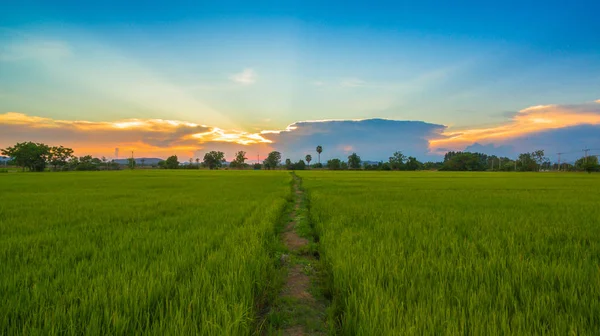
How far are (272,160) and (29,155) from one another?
108 meters

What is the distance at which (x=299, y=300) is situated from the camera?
10.0ft

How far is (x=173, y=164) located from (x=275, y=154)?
199 ft

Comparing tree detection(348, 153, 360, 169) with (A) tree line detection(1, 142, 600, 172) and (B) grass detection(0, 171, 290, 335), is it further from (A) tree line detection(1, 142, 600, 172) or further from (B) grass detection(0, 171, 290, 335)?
(B) grass detection(0, 171, 290, 335)

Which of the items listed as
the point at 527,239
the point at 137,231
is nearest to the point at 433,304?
the point at 527,239

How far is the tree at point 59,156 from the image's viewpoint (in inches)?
4214

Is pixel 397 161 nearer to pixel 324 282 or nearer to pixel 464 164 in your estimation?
pixel 464 164

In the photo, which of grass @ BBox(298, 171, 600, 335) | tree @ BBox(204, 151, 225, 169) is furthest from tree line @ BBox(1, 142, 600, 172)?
grass @ BBox(298, 171, 600, 335)

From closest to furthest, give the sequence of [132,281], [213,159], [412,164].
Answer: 1. [132,281]
2. [412,164]
3. [213,159]

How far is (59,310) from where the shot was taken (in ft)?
6.67

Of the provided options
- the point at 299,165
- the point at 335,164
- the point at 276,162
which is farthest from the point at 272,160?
the point at 335,164

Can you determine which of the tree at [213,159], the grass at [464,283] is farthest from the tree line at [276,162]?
the grass at [464,283]

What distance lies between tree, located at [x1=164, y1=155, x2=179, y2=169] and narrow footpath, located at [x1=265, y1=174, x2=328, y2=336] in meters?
147

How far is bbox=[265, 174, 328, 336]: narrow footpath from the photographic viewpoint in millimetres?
2492

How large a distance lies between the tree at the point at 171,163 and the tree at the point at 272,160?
165 ft
